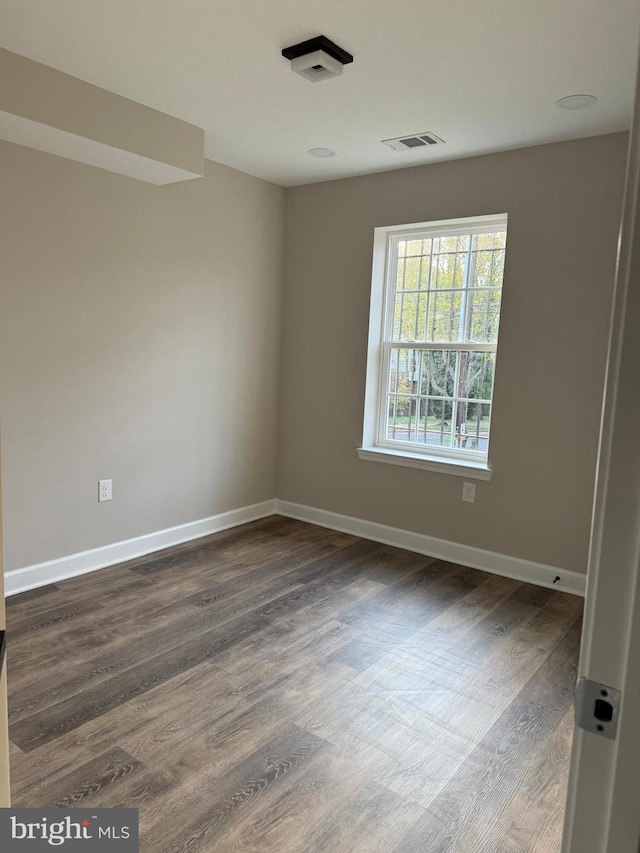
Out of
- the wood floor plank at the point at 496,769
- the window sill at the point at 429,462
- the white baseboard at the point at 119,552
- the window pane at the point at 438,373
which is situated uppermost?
the window pane at the point at 438,373

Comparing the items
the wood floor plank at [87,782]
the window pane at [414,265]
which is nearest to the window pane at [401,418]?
the window pane at [414,265]

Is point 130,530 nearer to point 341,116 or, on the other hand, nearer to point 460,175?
point 341,116

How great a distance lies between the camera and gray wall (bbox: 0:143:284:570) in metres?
3.07

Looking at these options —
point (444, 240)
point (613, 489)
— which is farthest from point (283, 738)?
point (444, 240)

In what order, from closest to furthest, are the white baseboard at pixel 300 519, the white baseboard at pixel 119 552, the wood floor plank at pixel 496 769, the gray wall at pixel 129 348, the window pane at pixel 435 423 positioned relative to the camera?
the wood floor plank at pixel 496 769 → the gray wall at pixel 129 348 → the white baseboard at pixel 119 552 → the white baseboard at pixel 300 519 → the window pane at pixel 435 423

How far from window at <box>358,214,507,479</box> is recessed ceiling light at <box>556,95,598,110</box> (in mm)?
853

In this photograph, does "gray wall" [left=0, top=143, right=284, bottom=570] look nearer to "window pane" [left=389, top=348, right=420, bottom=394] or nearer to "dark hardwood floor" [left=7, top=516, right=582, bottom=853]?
"dark hardwood floor" [left=7, top=516, right=582, bottom=853]

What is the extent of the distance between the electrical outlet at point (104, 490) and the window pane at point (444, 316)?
226 cm

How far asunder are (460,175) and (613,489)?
3431 mm

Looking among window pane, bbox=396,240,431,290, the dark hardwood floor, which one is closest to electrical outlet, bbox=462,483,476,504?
the dark hardwood floor

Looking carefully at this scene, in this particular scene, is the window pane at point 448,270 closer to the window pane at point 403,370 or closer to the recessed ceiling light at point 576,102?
the window pane at point 403,370

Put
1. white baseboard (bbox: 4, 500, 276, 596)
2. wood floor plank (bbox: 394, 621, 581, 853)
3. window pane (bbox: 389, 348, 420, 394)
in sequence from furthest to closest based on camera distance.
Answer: window pane (bbox: 389, 348, 420, 394)
white baseboard (bbox: 4, 500, 276, 596)
wood floor plank (bbox: 394, 621, 581, 853)

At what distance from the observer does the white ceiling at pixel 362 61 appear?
2.12 m

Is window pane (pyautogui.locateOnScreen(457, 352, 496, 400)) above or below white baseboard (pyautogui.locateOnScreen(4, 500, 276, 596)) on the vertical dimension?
above
